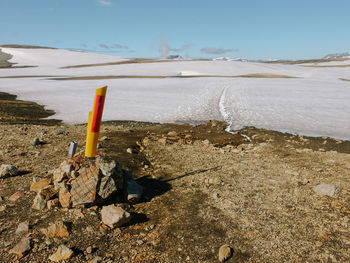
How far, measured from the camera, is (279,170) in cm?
801

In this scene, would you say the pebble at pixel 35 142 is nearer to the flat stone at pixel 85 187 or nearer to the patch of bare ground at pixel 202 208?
the patch of bare ground at pixel 202 208

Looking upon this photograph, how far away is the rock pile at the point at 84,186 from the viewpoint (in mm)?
5582

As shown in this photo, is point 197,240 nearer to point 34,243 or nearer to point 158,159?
point 34,243

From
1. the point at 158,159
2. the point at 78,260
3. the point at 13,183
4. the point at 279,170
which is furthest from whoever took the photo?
the point at 158,159

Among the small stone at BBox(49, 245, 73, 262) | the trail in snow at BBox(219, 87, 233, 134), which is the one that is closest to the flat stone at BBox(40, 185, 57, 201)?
the small stone at BBox(49, 245, 73, 262)

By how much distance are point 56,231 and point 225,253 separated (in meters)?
3.24

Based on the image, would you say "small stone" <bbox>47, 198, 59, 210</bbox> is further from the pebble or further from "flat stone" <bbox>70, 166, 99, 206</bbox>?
the pebble

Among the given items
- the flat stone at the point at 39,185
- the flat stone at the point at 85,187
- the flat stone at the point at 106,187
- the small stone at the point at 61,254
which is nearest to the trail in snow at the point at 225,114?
the flat stone at the point at 106,187

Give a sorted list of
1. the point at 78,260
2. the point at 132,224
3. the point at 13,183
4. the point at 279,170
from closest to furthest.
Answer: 1. the point at 78,260
2. the point at 132,224
3. the point at 13,183
4. the point at 279,170

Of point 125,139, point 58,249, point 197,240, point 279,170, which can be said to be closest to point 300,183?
point 279,170

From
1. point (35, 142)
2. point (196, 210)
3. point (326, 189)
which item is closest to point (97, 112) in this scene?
point (196, 210)

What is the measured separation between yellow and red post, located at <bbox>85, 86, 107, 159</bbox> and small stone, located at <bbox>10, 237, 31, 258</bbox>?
7.19 feet

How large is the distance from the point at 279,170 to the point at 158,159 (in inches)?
163

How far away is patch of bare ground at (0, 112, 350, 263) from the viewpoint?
14.9 ft
